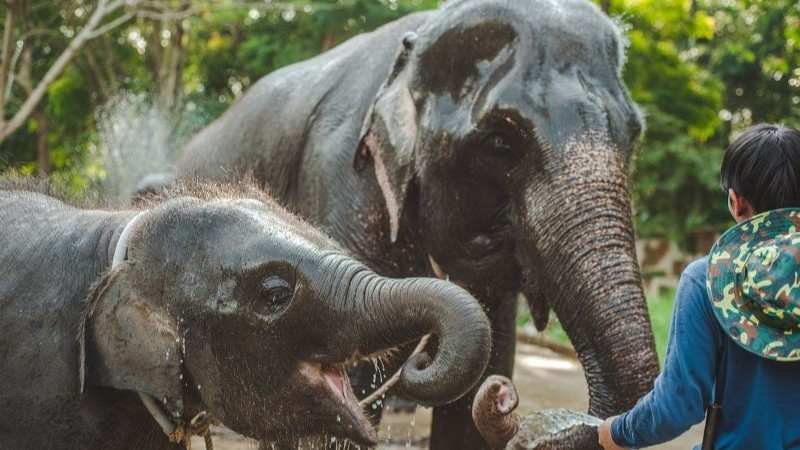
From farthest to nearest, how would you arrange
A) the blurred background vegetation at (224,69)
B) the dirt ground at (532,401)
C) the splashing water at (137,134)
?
the blurred background vegetation at (224,69), the splashing water at (137,134), the dirt ground at (532,401)

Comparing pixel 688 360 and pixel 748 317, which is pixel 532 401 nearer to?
pixel 688 360

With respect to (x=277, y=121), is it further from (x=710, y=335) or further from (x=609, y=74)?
(x=710, y=335)

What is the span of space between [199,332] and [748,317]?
1.51m

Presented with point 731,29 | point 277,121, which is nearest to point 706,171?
point 731,29

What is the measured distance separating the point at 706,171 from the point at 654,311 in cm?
874

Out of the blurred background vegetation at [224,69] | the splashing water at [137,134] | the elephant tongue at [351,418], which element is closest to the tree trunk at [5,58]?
the blurred background vegetation at [224,69]

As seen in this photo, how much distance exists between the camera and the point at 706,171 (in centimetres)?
2514

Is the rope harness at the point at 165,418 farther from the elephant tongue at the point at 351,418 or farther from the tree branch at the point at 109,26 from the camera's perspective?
the tree branch at the point at 109,26

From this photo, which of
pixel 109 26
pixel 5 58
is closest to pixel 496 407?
pixel 5 58

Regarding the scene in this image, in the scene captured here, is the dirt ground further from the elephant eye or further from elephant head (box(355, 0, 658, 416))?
the elephant eye

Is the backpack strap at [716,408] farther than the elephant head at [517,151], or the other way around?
the elephant head at [517,151]

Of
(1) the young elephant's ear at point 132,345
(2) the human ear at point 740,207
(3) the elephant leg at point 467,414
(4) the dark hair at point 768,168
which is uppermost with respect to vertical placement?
(4) the dark hair at point 768,168

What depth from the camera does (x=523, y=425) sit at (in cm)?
347

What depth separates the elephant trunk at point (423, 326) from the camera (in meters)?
2.92
